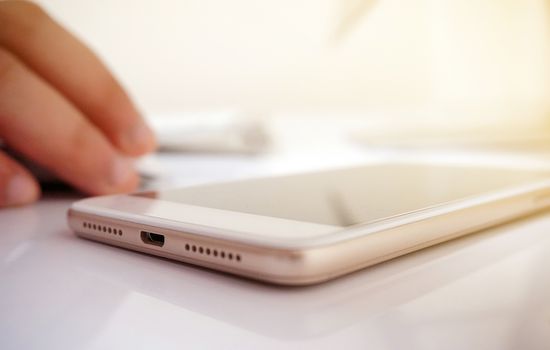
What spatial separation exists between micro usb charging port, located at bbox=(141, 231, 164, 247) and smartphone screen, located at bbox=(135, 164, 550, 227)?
5 centimetres

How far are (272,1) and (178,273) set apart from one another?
1.67m

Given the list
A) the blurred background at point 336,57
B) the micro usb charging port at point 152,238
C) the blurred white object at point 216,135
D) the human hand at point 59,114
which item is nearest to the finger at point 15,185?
the human hand at point 59,114

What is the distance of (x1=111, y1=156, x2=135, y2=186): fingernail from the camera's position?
2.02 ft

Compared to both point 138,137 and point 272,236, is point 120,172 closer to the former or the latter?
point 138,137

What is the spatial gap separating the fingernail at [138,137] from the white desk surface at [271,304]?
252mm

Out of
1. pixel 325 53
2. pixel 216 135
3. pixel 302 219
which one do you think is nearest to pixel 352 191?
pixel 302 219

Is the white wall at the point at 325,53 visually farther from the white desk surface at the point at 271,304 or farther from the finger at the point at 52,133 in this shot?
the white desk surface at the point at 271,304

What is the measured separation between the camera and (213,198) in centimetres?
45

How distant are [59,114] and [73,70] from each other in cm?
7

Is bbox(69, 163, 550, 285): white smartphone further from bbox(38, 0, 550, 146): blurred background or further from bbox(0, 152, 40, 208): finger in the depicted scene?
bbox(38, 0, 550, 146): blurred background

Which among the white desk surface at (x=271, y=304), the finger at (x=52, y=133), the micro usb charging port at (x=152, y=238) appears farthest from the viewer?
the finger at (x=52, y=133)

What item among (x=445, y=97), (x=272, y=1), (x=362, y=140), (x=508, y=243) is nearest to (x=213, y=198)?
(x=508, y=243)

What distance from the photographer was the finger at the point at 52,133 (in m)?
0.55

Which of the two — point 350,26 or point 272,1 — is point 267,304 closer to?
point 272,1
